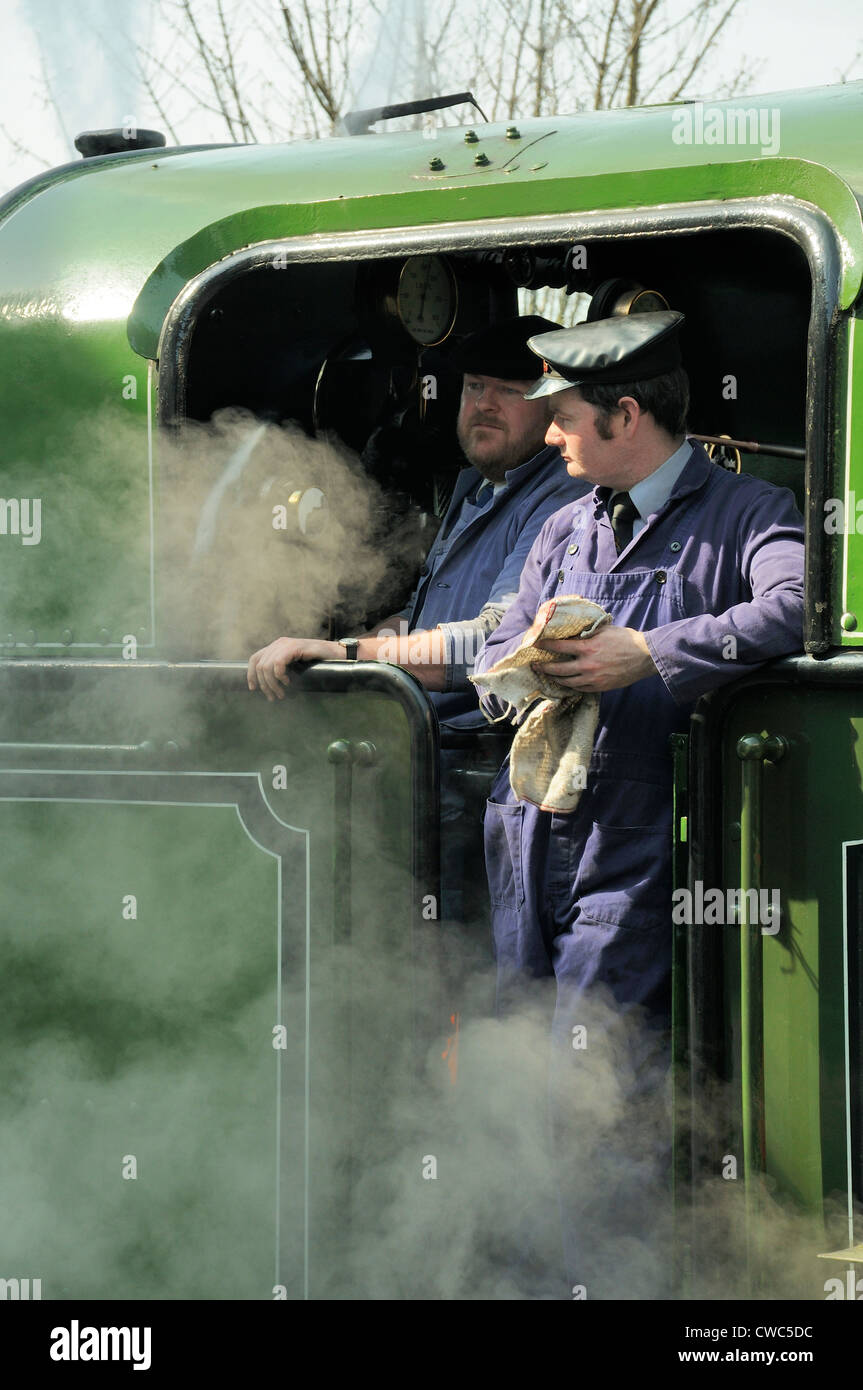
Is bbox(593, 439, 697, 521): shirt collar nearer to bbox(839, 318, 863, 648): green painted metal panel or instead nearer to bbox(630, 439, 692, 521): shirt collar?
bbox(630, 439, 692, 521): shirt collar

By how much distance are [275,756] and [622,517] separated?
835 mm

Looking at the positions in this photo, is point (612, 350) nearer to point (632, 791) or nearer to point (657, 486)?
point (657, 486)

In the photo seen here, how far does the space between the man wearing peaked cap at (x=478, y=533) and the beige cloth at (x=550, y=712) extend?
1.41 ft

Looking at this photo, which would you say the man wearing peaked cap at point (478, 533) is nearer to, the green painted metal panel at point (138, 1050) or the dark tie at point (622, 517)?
the dark tie at point (622, 517)

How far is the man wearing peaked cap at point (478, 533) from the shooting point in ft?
10.5

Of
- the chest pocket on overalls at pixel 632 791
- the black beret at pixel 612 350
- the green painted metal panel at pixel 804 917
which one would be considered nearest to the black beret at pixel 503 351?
the black beret at pixel 612 350

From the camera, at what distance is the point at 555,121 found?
10.3 ft

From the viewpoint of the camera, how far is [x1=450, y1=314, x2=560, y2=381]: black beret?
348 centimetres

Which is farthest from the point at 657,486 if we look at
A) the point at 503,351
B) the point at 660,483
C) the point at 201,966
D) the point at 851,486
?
the point at 201,966

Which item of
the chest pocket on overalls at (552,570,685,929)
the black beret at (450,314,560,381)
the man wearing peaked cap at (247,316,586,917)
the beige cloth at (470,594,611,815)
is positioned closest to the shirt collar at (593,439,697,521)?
the chest pocket on overalls at (552,570,685,929)

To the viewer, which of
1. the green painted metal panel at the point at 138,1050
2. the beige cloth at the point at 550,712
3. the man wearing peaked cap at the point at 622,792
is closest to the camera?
the beige cloth at the point at 550,712

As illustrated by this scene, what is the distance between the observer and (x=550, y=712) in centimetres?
273
